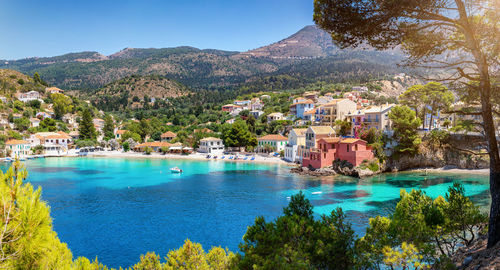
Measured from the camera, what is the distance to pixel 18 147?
54.5m

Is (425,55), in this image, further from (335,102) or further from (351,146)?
(335,102)

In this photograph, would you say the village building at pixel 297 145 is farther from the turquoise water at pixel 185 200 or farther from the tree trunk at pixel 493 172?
the tree trunk at pixel 493 172

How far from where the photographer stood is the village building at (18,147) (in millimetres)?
53175

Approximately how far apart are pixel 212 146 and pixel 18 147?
34.5m

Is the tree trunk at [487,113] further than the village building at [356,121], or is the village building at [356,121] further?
the village building at [356,121]

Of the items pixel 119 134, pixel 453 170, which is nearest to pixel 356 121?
pixel 453 170

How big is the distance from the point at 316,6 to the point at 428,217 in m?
6.56

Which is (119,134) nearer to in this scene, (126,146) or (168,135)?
(126,146)

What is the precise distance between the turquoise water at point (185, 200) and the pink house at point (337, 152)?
3228mm

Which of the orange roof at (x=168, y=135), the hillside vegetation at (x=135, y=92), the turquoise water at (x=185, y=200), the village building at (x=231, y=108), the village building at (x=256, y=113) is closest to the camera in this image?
the turquoise water at (x=185, y=200)

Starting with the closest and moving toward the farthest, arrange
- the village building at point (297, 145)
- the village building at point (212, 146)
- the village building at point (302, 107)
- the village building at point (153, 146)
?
the village building at point (297, 145), the village building at point (212, 146), the village building at point (153, 146), the village building at point (302, 107)

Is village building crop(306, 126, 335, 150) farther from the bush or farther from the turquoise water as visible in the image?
the bush

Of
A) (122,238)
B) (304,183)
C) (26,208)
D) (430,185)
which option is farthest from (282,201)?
(26,208)

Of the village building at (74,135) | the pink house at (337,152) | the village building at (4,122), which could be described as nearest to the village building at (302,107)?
the pink house at (337,152)
